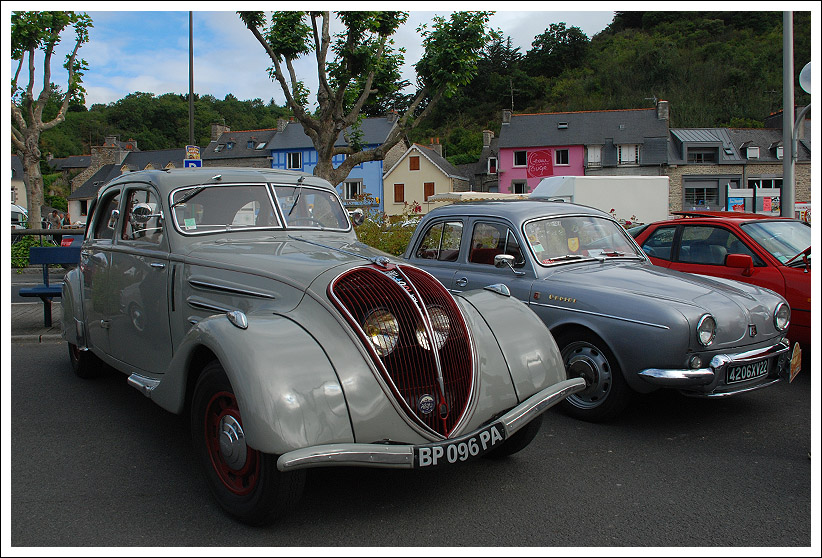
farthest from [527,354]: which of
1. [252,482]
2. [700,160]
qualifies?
[700,160]

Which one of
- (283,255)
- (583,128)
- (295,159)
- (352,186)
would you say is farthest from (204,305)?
(295,159)

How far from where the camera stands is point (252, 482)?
10.7 feet

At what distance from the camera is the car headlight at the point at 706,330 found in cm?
458

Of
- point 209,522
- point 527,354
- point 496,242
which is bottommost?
point 209,522

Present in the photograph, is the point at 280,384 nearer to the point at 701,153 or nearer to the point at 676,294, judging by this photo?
the point at 676,294

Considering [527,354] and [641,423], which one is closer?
[527,354]

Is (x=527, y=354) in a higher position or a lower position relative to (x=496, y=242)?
lower

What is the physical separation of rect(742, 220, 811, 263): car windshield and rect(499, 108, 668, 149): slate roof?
155 feet

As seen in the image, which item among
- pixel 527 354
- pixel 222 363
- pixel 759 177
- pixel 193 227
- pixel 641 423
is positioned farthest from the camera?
pixel 759 177

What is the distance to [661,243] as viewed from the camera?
7746mm

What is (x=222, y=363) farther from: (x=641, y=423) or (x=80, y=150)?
(x=80, y=150)

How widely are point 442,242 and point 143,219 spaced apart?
3.05m

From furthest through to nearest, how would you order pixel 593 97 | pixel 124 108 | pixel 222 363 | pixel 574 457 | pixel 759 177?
pixel 124 108 < pixel 593 97 < pixel 759 177 < pixel 574 457 < pixel 222 363

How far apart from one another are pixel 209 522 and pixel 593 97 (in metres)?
94.0
